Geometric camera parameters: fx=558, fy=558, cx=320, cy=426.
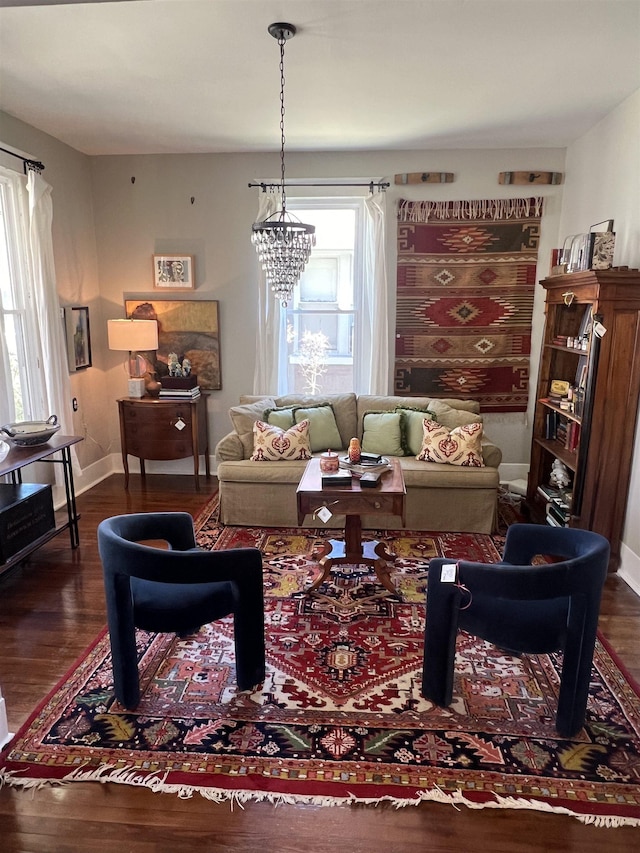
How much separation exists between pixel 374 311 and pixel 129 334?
213cm

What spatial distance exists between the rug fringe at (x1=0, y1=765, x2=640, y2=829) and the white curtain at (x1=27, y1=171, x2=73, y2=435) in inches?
112

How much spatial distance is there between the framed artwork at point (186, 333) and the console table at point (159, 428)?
39 centimetres

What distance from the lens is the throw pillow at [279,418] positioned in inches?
172

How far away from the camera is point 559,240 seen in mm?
4758

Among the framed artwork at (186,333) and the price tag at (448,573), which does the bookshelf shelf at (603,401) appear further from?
the framed artwork at (186,333)

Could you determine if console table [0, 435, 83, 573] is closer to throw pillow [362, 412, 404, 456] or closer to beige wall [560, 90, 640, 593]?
throw pillow [362, 412, 404, 456]

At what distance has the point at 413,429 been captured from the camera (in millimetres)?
4363

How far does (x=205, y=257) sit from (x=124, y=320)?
0.93 meters

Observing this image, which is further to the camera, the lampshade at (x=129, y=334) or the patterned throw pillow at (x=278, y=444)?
the lampshade at (x=129, y=334)

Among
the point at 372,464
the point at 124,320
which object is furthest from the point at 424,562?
the point at 124,320

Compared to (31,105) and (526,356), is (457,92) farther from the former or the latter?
(31,105)

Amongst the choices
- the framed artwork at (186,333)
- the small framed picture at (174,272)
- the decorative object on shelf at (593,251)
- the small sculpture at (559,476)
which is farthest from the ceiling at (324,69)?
the small sculpture at (559,476)

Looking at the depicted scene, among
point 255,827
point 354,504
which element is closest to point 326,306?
point 354,504

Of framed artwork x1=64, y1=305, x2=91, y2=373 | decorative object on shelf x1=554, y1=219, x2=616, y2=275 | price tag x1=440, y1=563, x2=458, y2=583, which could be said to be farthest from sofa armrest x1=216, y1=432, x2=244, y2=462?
decorative object on shelf x1=554, y1=219, x2=616, y2=275
